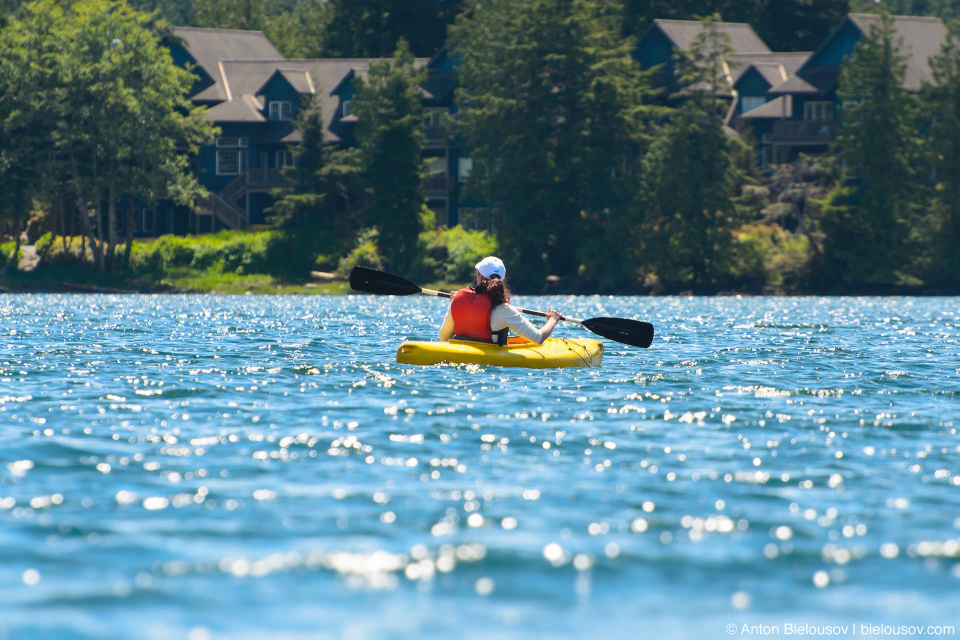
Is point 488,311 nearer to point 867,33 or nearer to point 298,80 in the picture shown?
point 867,33

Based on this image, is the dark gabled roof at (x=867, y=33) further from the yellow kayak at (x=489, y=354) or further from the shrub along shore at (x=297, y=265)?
the yellow kayak at (x=489, y=354)

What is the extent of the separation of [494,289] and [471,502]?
805 centimetres

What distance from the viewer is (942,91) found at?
54.3m

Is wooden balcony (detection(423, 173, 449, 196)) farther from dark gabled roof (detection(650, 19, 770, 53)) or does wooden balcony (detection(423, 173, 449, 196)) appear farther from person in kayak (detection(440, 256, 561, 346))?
person in kayak (detection(440, 256, 561, 346))

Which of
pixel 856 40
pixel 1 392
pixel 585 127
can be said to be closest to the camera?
pixel 1 392

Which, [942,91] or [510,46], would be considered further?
[510,46]

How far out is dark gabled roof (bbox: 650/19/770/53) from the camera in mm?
65125

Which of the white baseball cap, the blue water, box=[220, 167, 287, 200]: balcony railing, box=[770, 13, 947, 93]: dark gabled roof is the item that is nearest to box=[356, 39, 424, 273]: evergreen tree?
box=[220, 167, 287, 200]: balcony railing

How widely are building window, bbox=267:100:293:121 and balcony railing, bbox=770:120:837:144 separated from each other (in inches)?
1017

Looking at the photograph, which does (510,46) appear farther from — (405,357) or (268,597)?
(268,597)

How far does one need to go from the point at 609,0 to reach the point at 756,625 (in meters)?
59.4

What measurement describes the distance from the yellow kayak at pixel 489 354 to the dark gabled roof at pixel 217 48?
5711 centimetres

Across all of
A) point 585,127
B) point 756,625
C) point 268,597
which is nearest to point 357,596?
point 268,597

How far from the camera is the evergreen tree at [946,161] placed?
2055 inches
